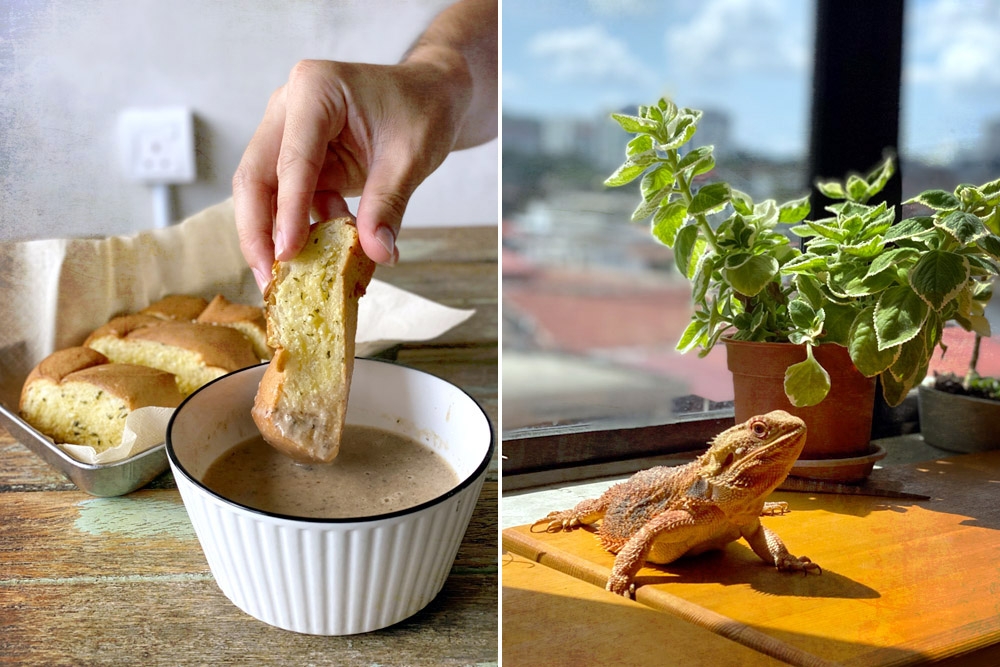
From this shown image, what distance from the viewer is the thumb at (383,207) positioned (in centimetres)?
43

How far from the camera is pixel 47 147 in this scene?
2.59ft

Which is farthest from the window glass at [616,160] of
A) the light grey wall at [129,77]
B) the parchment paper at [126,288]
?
the light grey wall at [129,77]

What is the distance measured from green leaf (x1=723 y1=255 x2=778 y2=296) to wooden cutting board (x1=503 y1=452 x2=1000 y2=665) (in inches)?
5.4

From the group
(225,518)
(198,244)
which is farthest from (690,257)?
(198,244)

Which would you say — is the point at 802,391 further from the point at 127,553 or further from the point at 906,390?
the point at 127,553

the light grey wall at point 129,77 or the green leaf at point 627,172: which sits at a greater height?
the light grey wall at point 129,77

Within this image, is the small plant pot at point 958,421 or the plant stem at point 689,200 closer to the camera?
the plant stem at point 689,200

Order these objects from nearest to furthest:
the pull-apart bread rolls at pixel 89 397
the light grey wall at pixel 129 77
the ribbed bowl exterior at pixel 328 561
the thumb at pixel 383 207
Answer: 1. the ribbed bowl exterior at pixel 328 561
2. the thumb at pixel 383 207
3. the pull-apart bread rolls at pixel 89 397
4. the light grey wall at pixel 129 77

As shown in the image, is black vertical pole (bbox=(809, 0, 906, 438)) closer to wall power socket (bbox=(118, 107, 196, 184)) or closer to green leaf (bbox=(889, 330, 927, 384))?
green leaf (bbox=(889, 330, 927, 384))

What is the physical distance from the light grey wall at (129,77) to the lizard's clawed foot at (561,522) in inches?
18.6

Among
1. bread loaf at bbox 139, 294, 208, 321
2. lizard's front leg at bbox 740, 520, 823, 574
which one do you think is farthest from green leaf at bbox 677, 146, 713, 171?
bread loaf at bbox 139, 294, 208, 321

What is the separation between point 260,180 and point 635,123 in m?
0.25

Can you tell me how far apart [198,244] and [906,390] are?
24.3 inches

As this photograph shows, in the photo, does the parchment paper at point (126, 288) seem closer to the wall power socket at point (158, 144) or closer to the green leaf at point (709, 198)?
the wall power socket at point (158, 144)
